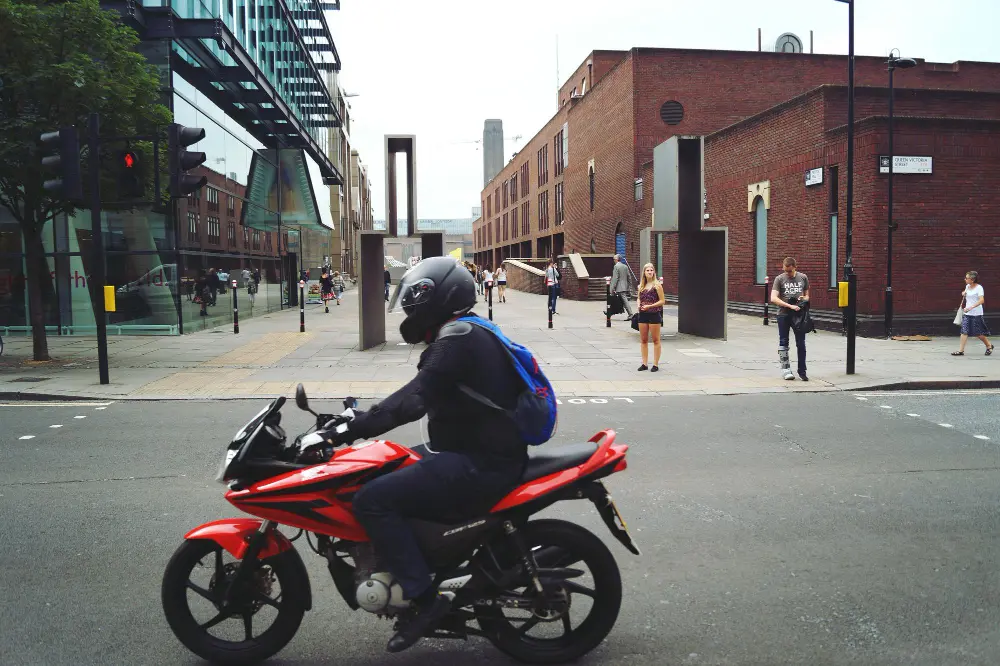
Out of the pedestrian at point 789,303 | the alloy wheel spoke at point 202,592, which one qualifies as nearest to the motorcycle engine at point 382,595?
the alloy wheel spoke at point 202,592

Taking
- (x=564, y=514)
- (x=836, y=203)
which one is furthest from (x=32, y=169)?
(x=836, y=203)

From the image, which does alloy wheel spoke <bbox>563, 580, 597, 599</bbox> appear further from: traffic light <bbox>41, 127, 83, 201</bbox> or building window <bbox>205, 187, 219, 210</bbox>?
building window <bbox>205, 187, 219, 210</bbox>

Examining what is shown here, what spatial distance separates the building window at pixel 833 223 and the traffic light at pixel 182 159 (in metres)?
14.6

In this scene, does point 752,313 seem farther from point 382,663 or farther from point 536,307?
point 382,663

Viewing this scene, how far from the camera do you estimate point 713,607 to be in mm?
3963

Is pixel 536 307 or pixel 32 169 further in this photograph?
pixel 536 307

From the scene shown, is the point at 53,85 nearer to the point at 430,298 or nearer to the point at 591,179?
the point at 430,298

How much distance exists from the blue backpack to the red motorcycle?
187 mm

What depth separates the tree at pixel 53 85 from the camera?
12.6 meters

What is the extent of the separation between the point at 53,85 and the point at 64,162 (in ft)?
8.41

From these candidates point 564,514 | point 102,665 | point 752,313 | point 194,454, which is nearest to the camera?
point 102,665

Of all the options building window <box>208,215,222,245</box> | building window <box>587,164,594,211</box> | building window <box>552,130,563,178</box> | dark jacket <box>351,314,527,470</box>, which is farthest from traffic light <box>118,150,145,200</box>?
building window <box>552,130,563,178</box>

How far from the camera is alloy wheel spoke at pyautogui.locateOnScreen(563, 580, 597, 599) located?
10.8ft

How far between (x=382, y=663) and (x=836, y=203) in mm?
18527
